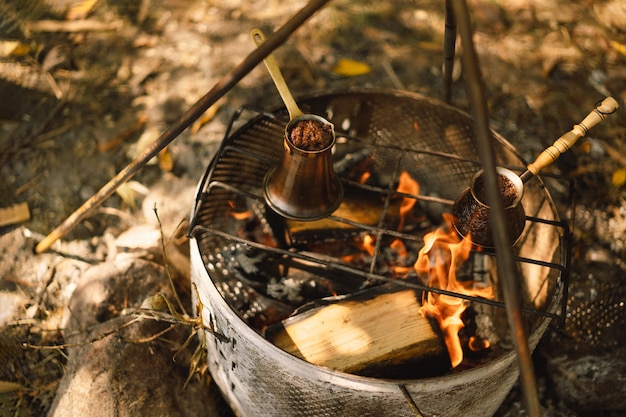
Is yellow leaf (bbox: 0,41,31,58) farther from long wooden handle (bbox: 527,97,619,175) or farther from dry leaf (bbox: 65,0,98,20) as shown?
long wooden handle (bbox: 527,97,619,175)

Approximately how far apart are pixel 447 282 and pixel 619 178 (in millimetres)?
1760

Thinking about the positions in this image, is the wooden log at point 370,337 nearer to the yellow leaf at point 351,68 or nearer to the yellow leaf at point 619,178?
the yellow leaf at point 619,178

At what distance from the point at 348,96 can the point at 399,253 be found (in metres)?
0.85

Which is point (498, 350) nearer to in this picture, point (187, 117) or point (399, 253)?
point (399, 253)

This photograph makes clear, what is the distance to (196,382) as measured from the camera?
2.47 meters

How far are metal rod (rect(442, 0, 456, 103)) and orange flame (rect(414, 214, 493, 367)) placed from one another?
771mm

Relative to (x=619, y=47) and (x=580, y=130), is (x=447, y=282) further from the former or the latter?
(x=619, y=47)

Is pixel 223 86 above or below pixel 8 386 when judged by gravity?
above

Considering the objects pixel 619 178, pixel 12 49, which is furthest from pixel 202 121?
pixel 619 178

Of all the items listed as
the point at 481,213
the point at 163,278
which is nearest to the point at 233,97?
the point at 163,278

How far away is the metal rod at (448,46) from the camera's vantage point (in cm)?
218

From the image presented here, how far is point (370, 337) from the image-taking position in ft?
6.19

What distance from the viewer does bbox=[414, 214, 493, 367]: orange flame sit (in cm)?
209

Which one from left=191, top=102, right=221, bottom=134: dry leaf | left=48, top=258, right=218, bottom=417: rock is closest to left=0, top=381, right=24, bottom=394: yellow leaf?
left=48, top=258, right=218, bottom=417: rock
